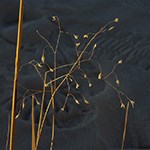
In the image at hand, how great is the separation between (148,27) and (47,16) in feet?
1.46

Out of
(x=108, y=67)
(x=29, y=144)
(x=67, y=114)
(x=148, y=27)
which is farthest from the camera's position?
(x=148, y=27)

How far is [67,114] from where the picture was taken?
5.73 feet

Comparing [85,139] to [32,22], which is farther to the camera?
[32,22]

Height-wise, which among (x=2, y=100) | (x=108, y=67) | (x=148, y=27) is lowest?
(x=2, y=100)

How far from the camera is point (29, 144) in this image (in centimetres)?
163

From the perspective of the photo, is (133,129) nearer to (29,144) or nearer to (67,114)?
(67,114)

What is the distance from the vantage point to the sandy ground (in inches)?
66.7

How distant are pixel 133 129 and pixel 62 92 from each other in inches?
11.1

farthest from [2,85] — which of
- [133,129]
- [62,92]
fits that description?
[133,129]

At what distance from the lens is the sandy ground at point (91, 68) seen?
5.56 feet

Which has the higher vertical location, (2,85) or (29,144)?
(2,85)

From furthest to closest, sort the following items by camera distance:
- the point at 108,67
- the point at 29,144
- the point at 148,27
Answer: the point at 148,27 → the point at 108,67 → the point at 29,144

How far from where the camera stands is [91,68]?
194 cm

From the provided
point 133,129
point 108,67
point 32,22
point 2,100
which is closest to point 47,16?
point 32,22
